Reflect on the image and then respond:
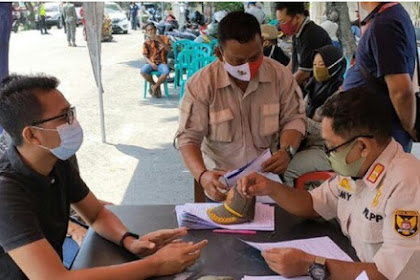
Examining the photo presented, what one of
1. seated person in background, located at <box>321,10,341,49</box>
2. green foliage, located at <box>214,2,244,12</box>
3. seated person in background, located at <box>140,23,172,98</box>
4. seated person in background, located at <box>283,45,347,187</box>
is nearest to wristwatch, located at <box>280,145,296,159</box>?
seated person in background, located at <box>283,45,347,187</box>

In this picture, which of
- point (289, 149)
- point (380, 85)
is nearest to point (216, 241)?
point (289, 149)

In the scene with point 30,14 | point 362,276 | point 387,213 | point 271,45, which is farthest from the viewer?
point 30,14

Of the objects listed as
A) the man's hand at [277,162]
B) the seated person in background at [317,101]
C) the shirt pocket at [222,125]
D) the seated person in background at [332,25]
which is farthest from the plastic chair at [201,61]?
the man's hand at [277,162]

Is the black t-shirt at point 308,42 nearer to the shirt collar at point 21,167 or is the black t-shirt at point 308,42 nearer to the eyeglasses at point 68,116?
the eyeglasses at point 68,116

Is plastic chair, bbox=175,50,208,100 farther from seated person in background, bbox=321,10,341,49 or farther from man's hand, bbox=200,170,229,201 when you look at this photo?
man's hand, bbox=200,170,229,201

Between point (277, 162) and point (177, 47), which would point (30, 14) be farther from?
point (277, 162)

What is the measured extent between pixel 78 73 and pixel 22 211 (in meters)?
9.75

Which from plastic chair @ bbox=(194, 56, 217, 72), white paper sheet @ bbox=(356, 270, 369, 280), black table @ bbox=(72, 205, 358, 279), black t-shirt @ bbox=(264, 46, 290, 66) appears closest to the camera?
white paper sheet @ bbox=(356, 270, 369, 280)

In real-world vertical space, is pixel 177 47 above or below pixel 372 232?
below

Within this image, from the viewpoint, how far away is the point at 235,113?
235cm

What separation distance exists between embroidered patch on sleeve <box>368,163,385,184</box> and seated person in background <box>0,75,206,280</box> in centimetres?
57

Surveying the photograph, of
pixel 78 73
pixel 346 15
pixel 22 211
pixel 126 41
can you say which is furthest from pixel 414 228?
pixel 126 41

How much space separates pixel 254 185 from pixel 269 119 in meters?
0.65

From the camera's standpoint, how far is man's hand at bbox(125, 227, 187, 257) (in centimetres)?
158
